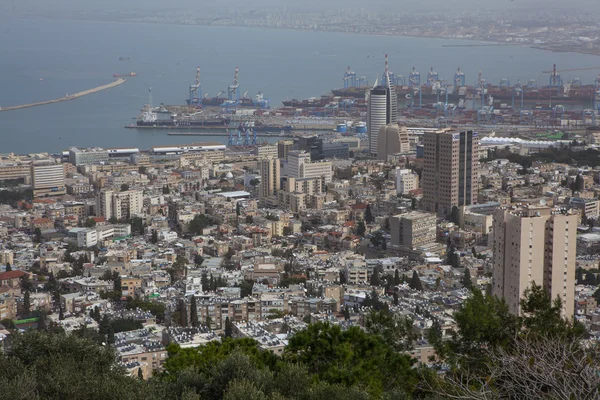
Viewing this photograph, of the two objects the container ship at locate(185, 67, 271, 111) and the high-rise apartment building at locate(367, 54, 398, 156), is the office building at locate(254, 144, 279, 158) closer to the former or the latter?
the high-rise apartment building at locate(367, 54, 398, 156)

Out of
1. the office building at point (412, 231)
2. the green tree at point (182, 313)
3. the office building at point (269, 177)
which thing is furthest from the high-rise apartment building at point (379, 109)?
the green tree at point (182, 313)

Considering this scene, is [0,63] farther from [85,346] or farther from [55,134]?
[85,346]

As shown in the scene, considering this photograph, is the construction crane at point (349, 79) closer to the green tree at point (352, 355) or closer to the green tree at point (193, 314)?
the green tree at point (193, 314)

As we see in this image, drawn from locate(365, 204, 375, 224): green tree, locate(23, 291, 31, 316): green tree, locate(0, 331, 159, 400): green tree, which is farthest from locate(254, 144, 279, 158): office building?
locate(0, 331, 159, 400): green tree

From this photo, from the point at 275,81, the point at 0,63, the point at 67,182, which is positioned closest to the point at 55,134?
the point at 67,182

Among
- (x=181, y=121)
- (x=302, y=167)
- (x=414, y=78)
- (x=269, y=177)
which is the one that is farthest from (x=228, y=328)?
(x=414, y=78)

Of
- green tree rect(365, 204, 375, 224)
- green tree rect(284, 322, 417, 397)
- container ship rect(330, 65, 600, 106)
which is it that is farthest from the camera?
container ship rect(330, 65, 600, 106)

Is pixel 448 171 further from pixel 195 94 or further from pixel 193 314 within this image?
pixel 195 94
